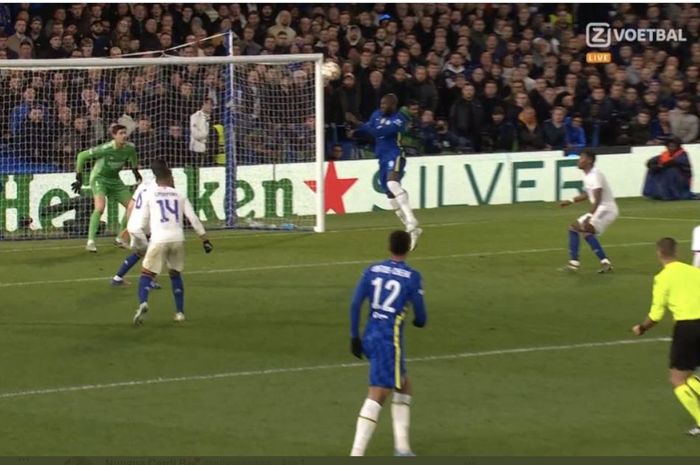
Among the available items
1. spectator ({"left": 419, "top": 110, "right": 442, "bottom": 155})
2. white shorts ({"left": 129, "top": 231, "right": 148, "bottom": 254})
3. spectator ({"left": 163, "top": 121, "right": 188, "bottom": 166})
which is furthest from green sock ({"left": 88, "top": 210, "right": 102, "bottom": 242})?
spectator ({"left": 419, "top": 110, "right": 442, "bottom": 155})

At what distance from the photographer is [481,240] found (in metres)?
24.1

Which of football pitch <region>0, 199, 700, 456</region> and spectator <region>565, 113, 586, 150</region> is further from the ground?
spectator <region>565, 113, 586, 150</region>

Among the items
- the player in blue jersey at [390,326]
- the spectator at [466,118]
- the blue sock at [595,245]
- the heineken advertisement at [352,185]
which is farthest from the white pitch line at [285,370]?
the spectator at [466,118]

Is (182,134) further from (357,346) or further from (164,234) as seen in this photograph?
(357,346)

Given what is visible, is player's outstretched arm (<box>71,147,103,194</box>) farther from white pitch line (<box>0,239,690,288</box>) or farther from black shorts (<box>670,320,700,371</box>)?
black shorts (<box>670,320,700,371</box>)

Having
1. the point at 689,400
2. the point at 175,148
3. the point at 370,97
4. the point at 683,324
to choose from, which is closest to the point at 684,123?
the point at 370,97

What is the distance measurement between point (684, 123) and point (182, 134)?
1127 centimetres

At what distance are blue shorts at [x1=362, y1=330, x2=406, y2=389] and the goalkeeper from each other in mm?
11578

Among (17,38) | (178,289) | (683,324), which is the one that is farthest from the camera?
(17,38)

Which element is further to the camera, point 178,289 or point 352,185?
point 352,185

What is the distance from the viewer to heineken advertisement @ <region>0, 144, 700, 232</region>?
2486cm

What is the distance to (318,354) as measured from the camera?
51.8ft

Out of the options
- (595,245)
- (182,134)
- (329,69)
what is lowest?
(595,245)

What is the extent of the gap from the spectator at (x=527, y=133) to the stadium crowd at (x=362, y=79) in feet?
0.09
